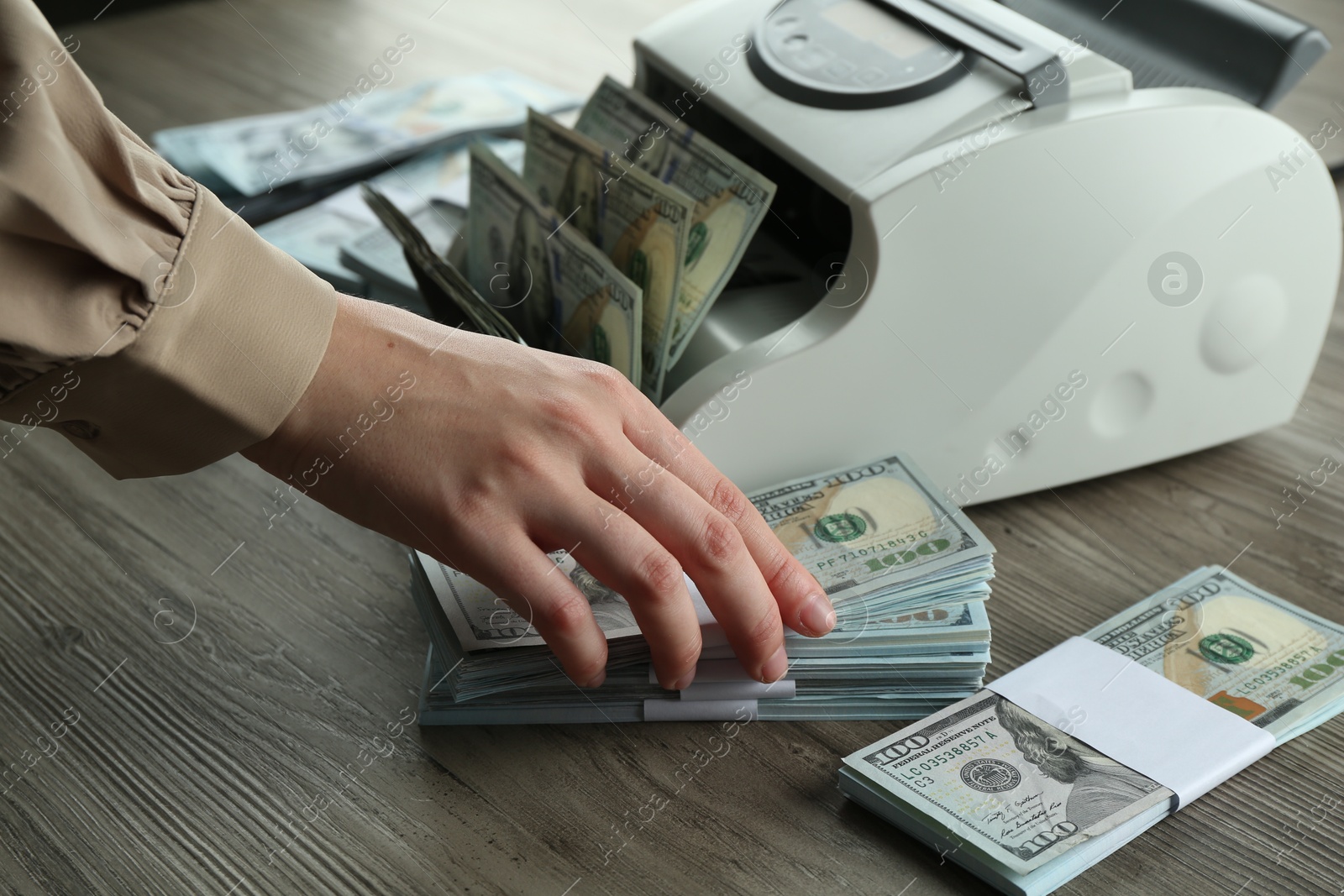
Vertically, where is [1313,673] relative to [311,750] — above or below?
above

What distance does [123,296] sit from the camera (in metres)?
0.46

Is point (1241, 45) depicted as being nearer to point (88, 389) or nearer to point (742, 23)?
point (742, 23)

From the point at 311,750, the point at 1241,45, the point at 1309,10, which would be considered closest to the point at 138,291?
the point at 311,750

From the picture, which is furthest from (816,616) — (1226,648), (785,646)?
(1226,648)

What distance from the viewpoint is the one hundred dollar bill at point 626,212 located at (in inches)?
29.3

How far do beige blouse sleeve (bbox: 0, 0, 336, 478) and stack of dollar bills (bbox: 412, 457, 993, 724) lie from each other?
0.54 ft

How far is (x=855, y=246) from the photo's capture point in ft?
2.29

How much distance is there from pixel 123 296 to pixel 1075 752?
20.0 inches

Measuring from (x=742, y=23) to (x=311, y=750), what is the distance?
2.05 ft

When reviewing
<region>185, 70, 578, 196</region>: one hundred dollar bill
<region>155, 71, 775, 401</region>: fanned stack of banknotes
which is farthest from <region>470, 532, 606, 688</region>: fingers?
<region>185, 70, 578, 196</region>: one hundred dollar bill

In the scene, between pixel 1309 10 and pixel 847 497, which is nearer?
pixel 847 497

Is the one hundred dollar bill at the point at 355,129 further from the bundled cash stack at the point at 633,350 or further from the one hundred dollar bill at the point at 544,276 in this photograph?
the one hundred dollar bill at the point at 544,276

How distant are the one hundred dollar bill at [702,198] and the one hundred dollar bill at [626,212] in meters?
0.02

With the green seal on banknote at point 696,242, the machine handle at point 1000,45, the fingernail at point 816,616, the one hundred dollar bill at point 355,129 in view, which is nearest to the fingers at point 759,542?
Result: the fingernail at point 816,616
